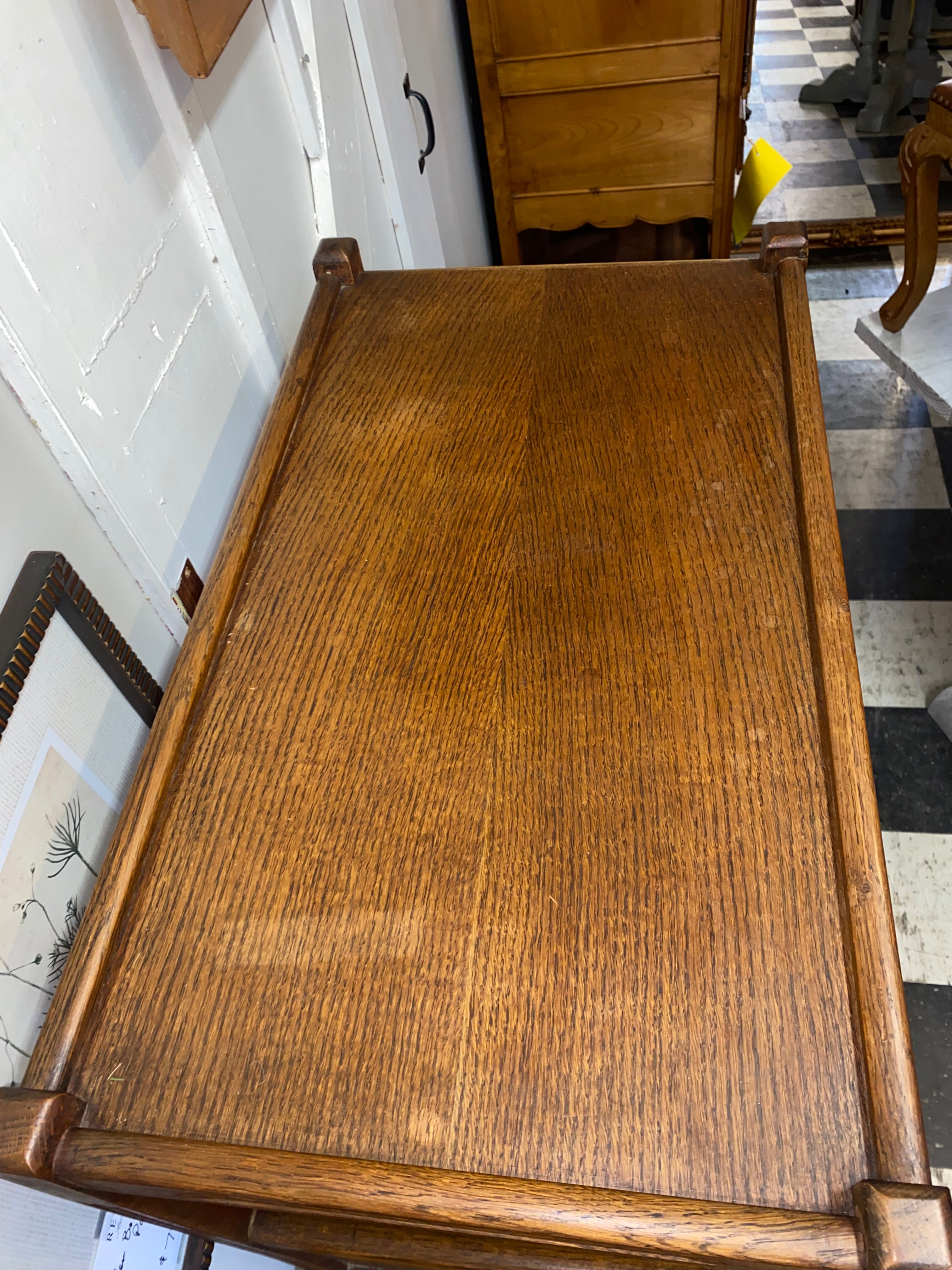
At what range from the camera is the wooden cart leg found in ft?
6.37

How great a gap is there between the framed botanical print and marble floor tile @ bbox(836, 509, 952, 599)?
5.17 feet

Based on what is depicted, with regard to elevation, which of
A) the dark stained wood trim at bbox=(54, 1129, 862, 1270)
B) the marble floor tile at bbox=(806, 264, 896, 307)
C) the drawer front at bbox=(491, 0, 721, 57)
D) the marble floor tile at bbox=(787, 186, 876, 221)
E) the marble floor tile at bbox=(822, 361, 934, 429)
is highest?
the marble floor tile at bbox=(787, 186, 876, 221)

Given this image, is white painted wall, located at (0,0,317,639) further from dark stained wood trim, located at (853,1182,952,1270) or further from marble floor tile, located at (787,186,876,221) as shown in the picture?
marble floor tile, located at (787,186,876,221)

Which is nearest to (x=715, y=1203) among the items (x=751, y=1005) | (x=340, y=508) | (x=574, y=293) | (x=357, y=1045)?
(x=751, y=1005)

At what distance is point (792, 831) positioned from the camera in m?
0.60

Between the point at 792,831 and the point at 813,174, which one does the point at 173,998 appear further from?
the point at 813,174

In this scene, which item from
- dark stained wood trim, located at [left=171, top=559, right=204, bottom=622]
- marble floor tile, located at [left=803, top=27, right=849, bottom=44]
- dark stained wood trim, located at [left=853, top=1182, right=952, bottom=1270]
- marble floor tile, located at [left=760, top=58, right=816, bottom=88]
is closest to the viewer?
dark stained wood trim, located at [left=853, top=1182, right=952, bottom=1270]

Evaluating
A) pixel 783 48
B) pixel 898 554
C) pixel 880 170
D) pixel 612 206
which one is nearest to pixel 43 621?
pixel 898 554

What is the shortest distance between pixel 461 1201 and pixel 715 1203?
0.13m

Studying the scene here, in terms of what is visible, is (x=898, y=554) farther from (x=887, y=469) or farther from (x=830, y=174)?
(x=830, y=174)

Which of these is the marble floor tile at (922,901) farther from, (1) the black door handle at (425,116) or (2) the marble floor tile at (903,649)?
(1) the black door handle at (425,116)

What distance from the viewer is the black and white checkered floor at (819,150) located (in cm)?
246

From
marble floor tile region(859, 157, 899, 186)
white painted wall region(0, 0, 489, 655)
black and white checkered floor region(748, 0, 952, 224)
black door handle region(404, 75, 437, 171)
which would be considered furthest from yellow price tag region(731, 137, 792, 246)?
marble floor tile region(859, 157, 899, 186)

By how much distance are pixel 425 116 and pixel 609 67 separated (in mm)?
531
